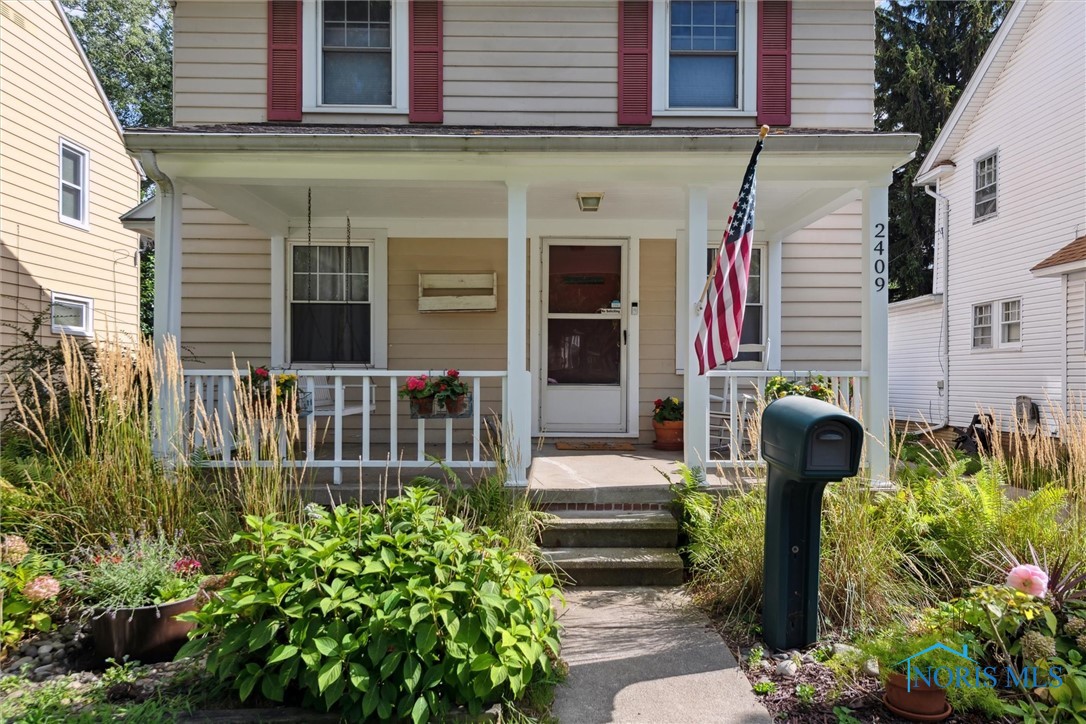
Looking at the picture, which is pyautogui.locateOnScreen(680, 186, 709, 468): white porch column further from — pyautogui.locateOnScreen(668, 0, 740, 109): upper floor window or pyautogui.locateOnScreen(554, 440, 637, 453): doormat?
pyautogui.locateOnScreen(668, 0, 740, 109): upper floor window

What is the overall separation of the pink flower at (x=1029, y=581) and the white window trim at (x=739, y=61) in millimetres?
5304

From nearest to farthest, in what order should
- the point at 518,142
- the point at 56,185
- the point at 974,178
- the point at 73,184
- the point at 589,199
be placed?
the point at 518,142 < the point at 589,199 < the point at 56,185 < the point at 73,184 < the point at 974,178

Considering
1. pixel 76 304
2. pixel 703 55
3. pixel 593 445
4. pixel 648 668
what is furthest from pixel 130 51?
pixel 648 668

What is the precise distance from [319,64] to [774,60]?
474cm

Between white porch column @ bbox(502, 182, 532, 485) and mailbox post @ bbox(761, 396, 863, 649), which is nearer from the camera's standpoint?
mailbox post @ bbox(761, 396, 863, 649)

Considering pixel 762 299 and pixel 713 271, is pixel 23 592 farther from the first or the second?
pixel 762 299

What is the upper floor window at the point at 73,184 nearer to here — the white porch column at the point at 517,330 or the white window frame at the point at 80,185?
the white window frame at the point at 80,185

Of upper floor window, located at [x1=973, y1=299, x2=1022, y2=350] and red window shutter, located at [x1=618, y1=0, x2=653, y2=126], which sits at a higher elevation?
red window shutter, located at [x1=618, y1=0, x2=653, y2=126]

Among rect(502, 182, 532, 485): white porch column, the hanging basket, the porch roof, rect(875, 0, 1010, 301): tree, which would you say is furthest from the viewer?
rect(875, 0, 1010, 301): tree

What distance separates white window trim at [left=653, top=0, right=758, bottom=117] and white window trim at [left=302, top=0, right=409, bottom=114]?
263 cm

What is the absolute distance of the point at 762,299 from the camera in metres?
6.86

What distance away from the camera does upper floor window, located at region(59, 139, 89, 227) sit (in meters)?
9.52

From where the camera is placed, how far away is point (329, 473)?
5324 millimetres

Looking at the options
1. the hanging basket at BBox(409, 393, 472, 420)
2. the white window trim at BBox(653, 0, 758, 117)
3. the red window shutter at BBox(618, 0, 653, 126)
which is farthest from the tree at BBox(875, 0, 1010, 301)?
the hanging basket at BBox(409, 393, 472, 420)
